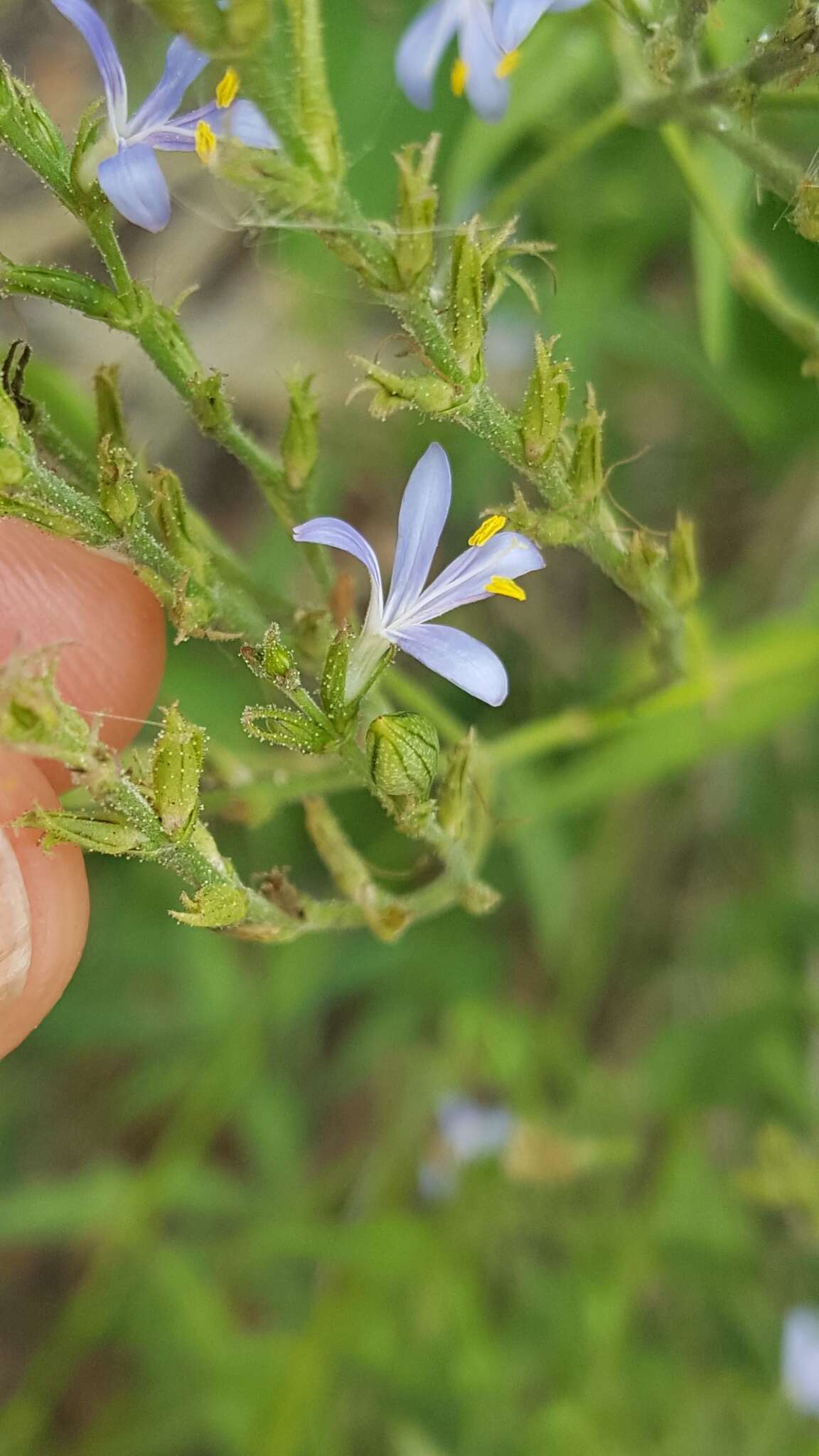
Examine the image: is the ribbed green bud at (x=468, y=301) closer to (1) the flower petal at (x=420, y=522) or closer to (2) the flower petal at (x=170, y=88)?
(1) the flower petal at (x=420, y=522)

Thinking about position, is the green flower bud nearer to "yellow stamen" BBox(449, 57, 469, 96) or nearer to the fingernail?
"yellow stamen" BBox(449, 57, 469, 96)

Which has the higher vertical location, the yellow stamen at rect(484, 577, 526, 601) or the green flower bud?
the green flower bud

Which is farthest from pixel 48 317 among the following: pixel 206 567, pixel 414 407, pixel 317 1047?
pixel 317 1047

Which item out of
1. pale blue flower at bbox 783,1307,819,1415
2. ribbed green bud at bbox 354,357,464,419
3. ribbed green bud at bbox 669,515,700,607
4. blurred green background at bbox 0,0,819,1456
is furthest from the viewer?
pale blue flower at bbox 783,1307,819,1415

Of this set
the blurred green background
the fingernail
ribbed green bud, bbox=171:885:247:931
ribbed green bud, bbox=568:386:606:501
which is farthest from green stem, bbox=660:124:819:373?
the fingernail

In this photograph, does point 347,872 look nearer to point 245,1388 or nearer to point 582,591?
point 245,1388

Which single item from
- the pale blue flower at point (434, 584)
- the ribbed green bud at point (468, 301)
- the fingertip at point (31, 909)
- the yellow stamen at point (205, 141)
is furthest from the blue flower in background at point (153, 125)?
the fingertip at point (31, 909)
